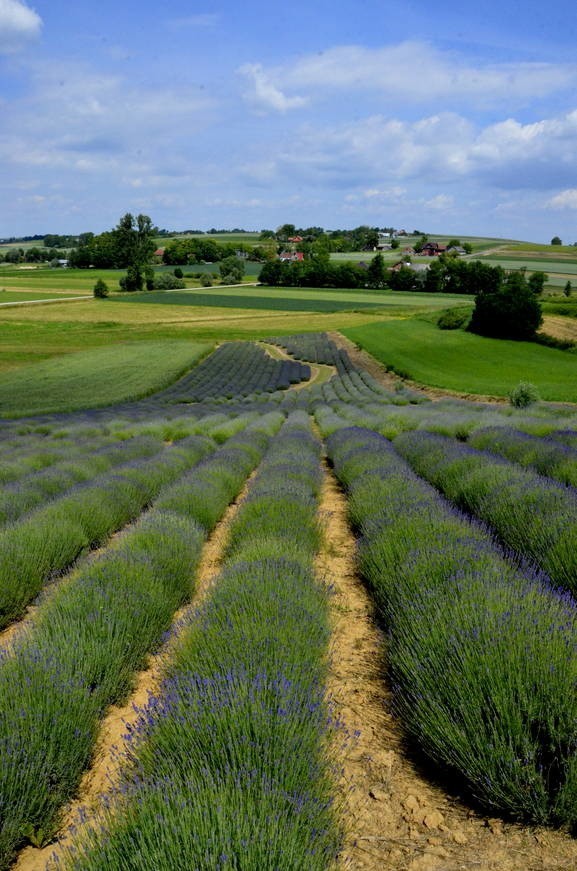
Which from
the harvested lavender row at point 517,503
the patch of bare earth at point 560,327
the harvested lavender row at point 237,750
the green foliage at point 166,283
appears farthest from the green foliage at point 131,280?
the harvested lavender row at point 237,750

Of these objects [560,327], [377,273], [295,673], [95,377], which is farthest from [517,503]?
[377,273]

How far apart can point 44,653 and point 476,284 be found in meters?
88.5

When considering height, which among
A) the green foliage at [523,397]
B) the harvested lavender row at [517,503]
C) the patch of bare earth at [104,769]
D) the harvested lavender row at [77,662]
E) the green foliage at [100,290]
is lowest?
the green foliage at [523,397]

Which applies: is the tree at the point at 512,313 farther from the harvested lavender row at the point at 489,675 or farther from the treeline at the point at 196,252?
the treeline at the point at 196,252

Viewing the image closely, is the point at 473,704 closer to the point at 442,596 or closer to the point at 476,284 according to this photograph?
the point at 442,596

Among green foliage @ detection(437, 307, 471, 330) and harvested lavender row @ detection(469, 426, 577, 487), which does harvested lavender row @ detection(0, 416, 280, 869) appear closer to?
harvested lavender row @ detection(469, 426, 577, 487)

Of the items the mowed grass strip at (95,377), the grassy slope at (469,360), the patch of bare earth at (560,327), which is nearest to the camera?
the mowed grass strip at (95,377)

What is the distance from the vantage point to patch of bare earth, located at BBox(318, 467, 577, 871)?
7.21ft

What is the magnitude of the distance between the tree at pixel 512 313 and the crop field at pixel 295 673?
3836 cm

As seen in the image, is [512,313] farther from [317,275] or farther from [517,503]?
[317,275]

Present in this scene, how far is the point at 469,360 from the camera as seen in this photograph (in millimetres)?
39500

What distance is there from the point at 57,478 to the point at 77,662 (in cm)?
591

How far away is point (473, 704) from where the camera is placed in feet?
8.57

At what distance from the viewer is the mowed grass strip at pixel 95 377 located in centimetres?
3017
